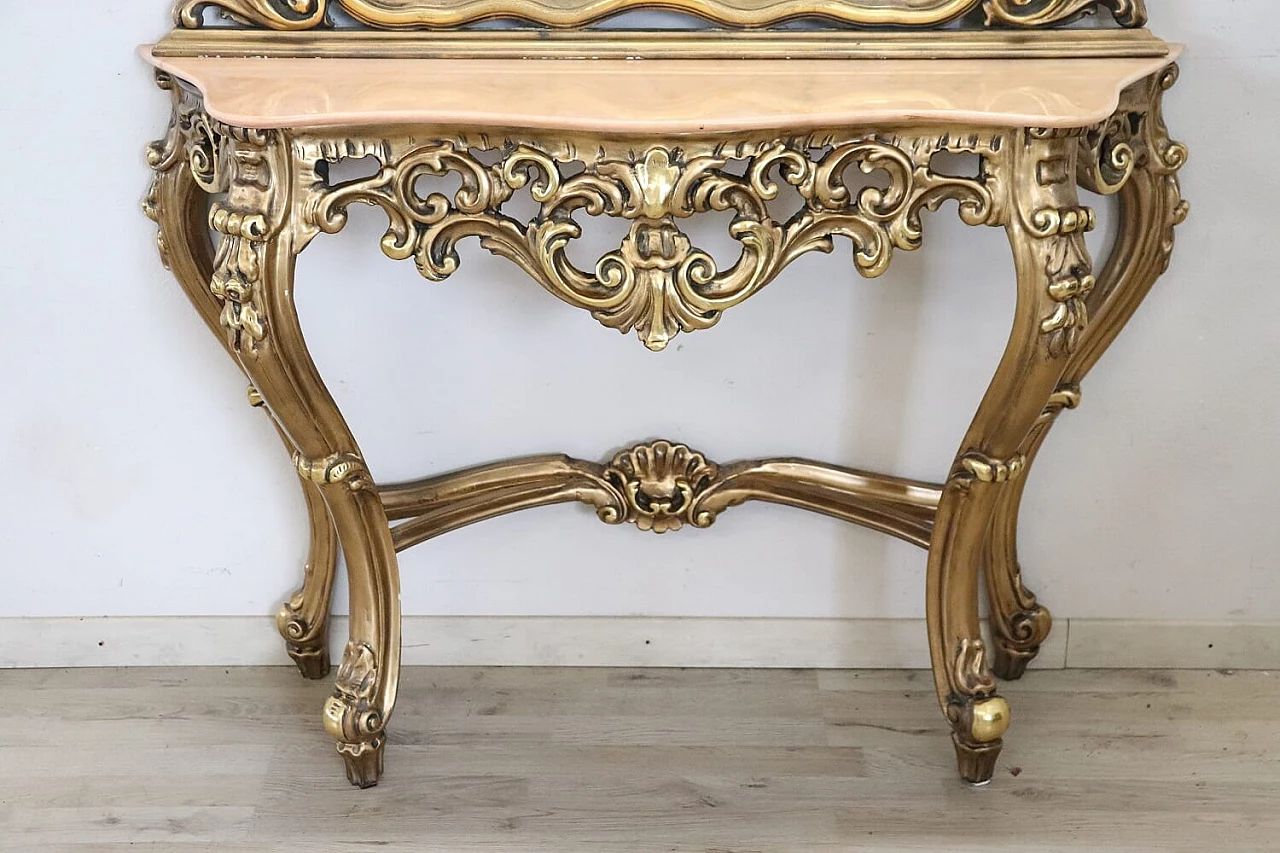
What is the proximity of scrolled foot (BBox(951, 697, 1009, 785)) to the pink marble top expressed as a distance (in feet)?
2.65

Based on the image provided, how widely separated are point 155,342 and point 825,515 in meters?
1.03

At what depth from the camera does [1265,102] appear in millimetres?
1590

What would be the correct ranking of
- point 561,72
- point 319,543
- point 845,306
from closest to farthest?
point 561,72 < point 845,306 < point 319,543

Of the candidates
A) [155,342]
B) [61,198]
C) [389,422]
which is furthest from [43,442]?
[389,422]

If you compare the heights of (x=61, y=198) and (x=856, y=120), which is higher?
(x=856, y=120)

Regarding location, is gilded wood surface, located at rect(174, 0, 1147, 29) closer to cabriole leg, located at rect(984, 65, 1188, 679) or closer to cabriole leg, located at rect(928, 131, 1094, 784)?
cabriole leg, located at rect(984, 65, 1188, 679)

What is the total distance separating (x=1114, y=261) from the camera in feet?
5.33

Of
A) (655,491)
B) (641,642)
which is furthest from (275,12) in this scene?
(641,642)

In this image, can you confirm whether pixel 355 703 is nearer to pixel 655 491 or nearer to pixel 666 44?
pixel 655 491

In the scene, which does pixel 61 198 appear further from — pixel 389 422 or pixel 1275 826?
pixel 1275 826

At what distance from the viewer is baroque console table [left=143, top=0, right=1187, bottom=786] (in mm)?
1243

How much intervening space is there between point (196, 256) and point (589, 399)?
583mm

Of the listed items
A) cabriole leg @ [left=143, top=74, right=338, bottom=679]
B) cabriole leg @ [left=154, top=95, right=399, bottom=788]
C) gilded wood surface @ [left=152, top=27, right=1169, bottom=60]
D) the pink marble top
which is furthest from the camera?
cabriole leg @ [left=143, top=74, right=338, bottom=679]

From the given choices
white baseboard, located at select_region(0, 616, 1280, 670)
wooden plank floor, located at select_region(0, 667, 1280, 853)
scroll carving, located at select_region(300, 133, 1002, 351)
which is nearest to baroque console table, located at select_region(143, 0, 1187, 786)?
scroll carving, located at select_region(300, 133, 1002, 351)
